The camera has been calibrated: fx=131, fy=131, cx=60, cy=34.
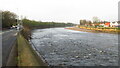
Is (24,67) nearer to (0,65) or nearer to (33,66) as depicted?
(33,66)

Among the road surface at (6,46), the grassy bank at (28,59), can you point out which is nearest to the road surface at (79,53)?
the grassy bank at (28,59)

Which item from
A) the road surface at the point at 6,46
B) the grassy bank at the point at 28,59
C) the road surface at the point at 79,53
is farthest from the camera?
the road surface at the point at 79,53

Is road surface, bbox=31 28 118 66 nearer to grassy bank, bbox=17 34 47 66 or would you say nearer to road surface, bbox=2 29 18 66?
grassy bank, bbox=17 34 47 66

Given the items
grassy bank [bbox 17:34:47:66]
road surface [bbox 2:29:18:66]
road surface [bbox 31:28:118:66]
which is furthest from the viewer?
road surface [bbox 31:28:118:66]

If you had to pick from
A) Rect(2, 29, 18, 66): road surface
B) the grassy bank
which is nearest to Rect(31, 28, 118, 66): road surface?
the grassy bank

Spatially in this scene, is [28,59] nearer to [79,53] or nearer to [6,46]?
[6,46]

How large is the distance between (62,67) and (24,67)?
243 inches

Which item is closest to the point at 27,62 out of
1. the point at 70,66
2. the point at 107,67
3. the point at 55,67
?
the point at 55,67

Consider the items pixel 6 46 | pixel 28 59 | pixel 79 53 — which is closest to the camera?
pixel 28 59

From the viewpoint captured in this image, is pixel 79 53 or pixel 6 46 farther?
pixel 79 53

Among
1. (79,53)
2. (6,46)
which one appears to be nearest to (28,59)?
(6,46)

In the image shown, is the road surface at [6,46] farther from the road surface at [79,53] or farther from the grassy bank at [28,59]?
the road surface at [79,53]

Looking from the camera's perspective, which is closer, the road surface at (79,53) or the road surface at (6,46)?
the road surface at (6,46)

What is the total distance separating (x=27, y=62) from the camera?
30.8ft
